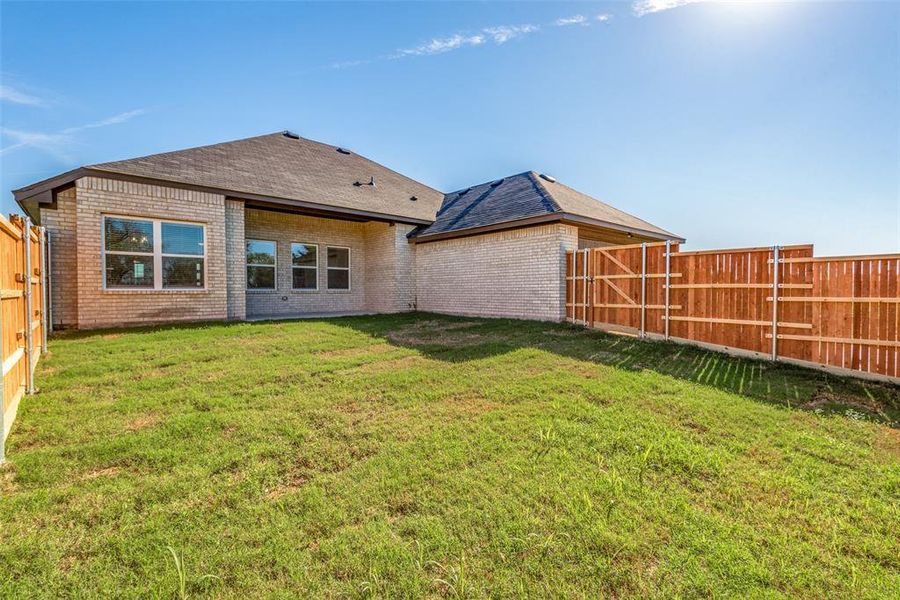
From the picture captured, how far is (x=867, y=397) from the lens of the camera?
507cm

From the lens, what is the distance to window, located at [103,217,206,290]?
30.5 feet

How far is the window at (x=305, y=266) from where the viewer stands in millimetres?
13588

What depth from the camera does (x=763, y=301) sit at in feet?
22.7

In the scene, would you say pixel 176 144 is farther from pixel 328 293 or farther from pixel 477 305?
pixel 477 305

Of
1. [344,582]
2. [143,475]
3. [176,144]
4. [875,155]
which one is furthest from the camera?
[176,144]

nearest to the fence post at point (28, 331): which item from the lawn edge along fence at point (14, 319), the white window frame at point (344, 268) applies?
the lawn edge along fence at point (14, 319)

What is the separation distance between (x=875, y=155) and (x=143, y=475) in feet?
45.5

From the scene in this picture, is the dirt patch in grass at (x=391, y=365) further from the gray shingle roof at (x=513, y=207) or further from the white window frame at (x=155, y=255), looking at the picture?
the white window frame at (x=155, y=255)

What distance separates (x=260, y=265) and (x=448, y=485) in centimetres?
1203

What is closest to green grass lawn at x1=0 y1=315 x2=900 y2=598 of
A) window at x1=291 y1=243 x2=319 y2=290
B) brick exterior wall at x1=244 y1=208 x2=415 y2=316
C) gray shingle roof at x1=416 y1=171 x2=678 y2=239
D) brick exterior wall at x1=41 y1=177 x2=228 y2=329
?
brick exterior wall at x1=41 y1=177 x2=228 y2=329

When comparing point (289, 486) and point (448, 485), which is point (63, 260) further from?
point (448, 485)

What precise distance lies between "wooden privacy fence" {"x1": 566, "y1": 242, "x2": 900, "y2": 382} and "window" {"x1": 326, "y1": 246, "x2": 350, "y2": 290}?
9.10 metres

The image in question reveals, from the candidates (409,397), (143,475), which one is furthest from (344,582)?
(409,397)

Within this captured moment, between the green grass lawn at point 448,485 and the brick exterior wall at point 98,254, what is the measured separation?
416cm
